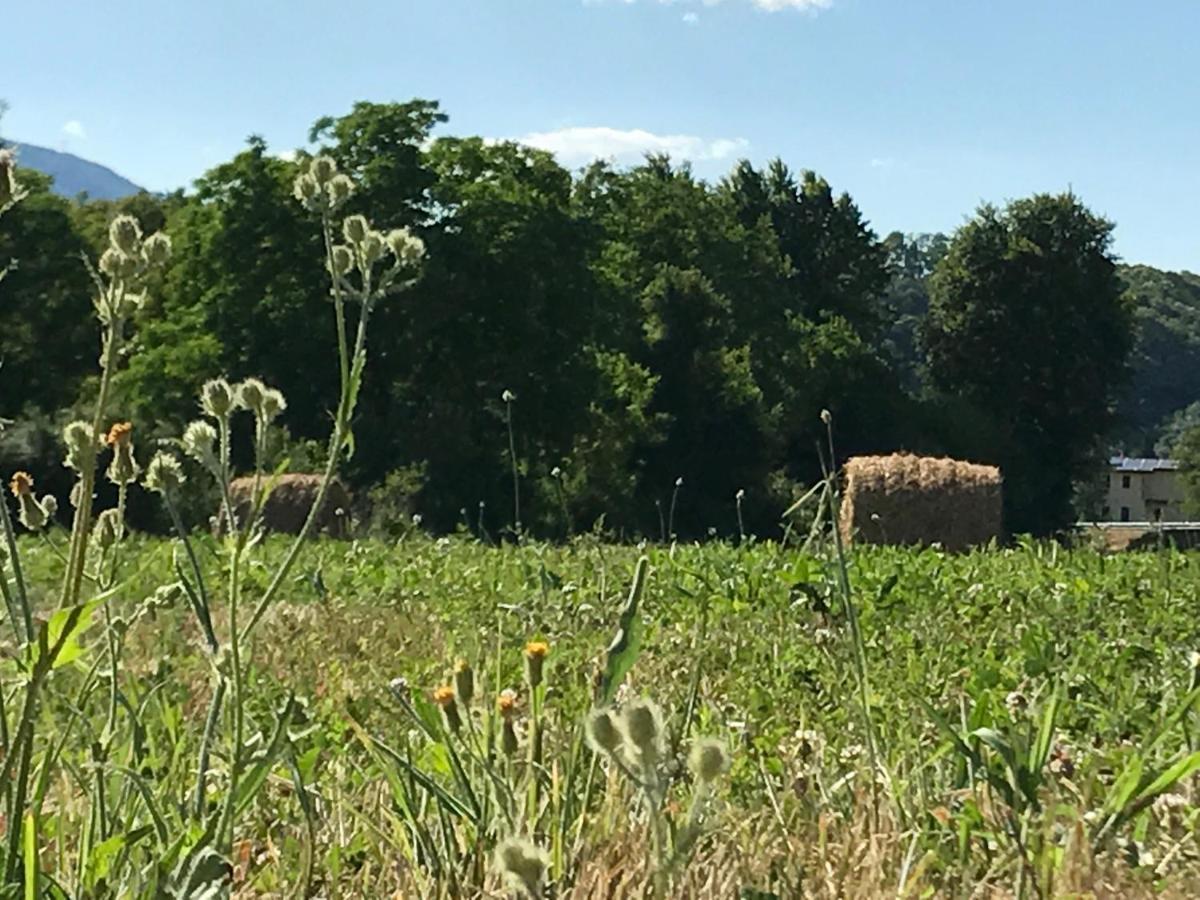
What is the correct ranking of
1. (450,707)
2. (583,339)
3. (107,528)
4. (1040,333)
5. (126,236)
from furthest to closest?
(1040,333) → (583,339) → (107,528) → (450,707) → (126,236)

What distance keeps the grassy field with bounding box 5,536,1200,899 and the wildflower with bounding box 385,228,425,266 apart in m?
0.42

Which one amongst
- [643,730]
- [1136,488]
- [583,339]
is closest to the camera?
[643,730]

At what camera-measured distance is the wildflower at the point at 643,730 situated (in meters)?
0.97

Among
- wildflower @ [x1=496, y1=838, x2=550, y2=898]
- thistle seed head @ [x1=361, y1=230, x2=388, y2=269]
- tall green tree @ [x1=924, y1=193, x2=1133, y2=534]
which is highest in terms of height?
tall green tree @ [x1=924, y1=193, x2=1133, y2=534]

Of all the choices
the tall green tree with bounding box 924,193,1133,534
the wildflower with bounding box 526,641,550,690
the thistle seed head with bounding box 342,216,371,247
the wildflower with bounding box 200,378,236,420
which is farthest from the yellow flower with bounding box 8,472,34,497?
the tall green tree with bounding box 924,193,1133,534

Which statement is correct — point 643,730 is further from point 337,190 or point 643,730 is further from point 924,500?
point 924,500

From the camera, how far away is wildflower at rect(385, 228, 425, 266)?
1.56 meters

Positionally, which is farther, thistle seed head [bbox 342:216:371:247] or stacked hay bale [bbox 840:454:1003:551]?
stacked hay bale [bbox 840:454:1003:551]

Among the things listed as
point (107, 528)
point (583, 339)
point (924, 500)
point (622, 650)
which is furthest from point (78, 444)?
point (583, 339)

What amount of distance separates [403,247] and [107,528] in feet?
1.53

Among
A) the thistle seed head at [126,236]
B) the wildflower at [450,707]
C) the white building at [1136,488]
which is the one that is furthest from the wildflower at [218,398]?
the white building at [1136,488]

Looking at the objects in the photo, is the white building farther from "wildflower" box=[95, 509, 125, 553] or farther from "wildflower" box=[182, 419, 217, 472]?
"wildflower" box=[182, 419, 217, 472]

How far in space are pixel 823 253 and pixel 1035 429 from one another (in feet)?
25.5

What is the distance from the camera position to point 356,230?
1584 millimetres
